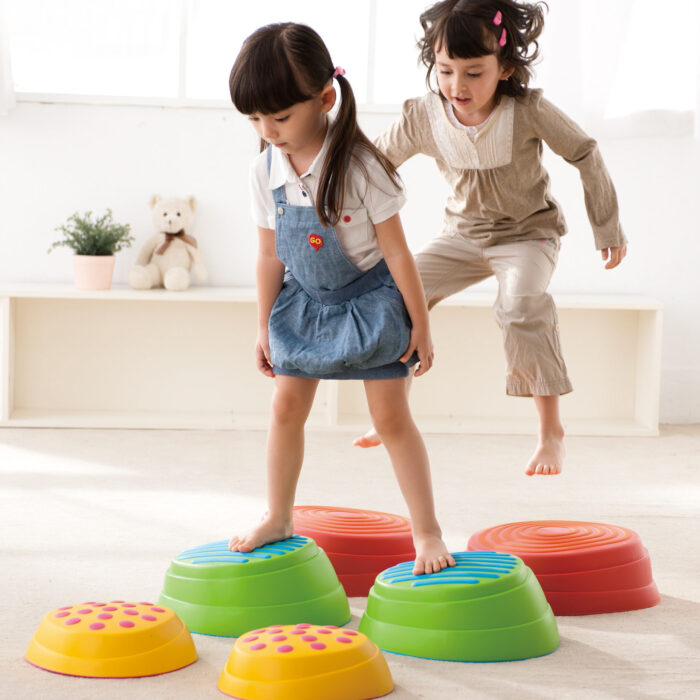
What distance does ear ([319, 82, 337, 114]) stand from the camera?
1411 millimetres

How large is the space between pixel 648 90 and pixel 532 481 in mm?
1470

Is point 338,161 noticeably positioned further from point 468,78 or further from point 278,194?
point 468,78

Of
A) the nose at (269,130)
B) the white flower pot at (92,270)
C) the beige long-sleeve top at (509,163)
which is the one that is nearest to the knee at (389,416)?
the nose at (269,130)

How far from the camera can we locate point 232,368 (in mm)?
3332

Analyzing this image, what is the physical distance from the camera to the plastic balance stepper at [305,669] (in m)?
1.20

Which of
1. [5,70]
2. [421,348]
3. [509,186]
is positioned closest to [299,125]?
[421,348]

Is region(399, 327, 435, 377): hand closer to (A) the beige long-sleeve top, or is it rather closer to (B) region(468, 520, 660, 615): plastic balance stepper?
(B) region(468, 520, 660, 615): plastic balance stepper

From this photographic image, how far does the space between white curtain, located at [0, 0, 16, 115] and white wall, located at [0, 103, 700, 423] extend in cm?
7

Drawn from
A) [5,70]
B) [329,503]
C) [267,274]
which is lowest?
[329,503]

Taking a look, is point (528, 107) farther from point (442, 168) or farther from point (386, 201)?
point (386, 201)

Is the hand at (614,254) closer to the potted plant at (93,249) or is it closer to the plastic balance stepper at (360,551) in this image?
the plastic balance stepper at (360,551)

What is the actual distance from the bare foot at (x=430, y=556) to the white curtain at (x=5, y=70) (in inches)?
91.0

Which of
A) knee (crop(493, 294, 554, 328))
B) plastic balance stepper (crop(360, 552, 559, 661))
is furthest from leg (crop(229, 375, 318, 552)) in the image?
knee (crop(493, 294, 554, 328))

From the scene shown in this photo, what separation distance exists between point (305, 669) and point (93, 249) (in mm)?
2148
